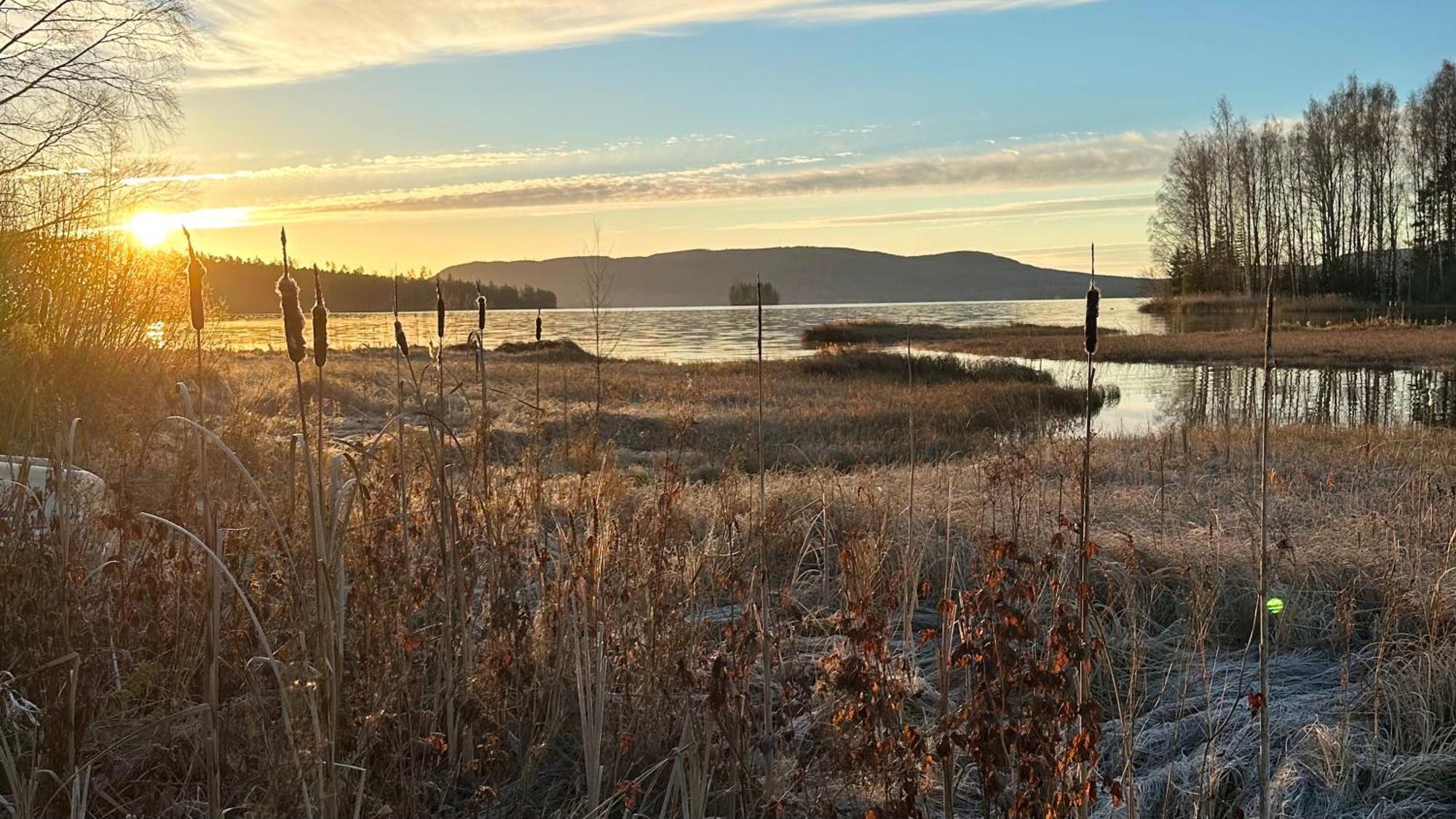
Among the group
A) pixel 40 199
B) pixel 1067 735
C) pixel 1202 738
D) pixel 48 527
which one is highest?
pixel 40 199

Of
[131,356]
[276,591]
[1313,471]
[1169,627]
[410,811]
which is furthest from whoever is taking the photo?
[131,356]

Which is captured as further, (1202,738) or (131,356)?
(131,356)

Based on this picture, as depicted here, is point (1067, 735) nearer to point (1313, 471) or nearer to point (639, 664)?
point (639, 664)

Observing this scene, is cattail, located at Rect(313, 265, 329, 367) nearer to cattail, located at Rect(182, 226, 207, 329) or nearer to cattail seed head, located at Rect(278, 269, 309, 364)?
cattail seed head, located at Rect(278, 269, 309, 364)

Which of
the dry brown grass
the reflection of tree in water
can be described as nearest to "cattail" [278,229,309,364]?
the reflection of tree in water

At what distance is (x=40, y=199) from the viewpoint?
13.9 metres

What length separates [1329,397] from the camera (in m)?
21.9

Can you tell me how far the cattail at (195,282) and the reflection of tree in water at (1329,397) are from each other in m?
16.0

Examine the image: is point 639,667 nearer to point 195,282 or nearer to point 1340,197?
point 195,282

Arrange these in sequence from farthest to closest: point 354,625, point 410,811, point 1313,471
Answer: point 1313,471, point 354,625, point 410,811

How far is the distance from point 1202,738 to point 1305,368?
2769cm

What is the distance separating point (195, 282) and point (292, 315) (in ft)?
0.61

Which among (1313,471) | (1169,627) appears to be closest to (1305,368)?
(1313,471)

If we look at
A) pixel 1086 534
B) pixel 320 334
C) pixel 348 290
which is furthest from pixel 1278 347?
pixel 348 290
